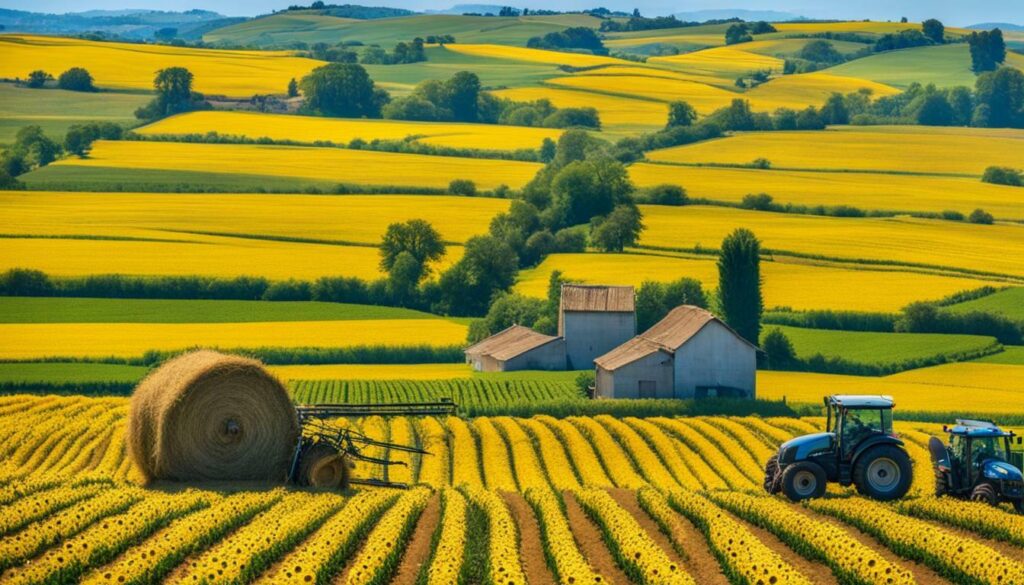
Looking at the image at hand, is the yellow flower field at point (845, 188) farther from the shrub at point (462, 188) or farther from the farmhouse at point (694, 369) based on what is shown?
the farmhouse at point (694, 369)

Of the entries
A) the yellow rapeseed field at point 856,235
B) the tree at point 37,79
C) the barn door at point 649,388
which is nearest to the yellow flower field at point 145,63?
the tree at point 37,79

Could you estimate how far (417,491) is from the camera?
104 ft

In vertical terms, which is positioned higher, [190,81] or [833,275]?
[190,81]

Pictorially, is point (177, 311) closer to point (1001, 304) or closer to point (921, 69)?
point (1001, 304)

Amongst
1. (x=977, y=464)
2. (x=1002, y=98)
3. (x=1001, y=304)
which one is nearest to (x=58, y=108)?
(x=1001, y=304)

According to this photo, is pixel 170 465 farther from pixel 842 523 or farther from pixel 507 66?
pixel 507 66

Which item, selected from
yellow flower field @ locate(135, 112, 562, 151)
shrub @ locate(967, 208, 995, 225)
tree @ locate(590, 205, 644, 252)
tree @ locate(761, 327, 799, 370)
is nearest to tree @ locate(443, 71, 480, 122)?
yellow flower field @ locate(135, 112, 562, 151)

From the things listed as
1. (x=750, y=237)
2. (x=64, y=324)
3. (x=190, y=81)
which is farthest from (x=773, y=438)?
(x=190, y=81)

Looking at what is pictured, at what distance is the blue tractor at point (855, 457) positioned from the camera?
2933 cm

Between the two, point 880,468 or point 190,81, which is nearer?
point 880,468

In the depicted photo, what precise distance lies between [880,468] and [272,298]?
167ft

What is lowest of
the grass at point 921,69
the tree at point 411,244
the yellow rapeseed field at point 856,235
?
the yellow rapeseed field at point 856,235

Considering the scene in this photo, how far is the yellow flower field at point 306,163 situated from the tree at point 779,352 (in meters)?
48.3

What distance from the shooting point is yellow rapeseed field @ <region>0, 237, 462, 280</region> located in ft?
254
